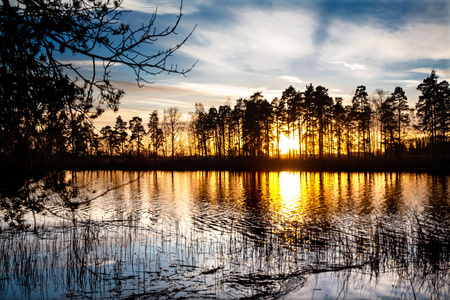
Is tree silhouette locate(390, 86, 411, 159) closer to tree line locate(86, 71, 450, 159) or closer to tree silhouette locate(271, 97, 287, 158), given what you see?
tree line locate(86, 71, 450, 159)

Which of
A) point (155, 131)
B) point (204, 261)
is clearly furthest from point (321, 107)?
point (204, 261)

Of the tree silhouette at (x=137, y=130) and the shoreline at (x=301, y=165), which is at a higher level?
the tree silhouette at (x=137, y=130)

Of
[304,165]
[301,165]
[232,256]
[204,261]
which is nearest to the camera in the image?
[204,261]

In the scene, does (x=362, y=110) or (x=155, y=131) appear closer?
(x=362, y=110)

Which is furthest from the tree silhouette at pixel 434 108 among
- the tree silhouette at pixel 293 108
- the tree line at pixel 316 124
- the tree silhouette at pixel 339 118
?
the tree silhouette at pixel 293 108

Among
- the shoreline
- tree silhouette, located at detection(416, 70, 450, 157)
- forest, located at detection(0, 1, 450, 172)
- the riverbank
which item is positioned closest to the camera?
forest, located at detection(0, 1, 450, 172)

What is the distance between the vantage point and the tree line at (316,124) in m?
64.9

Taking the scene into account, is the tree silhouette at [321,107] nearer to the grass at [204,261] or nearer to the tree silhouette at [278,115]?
the tree silhouette at [278,115]

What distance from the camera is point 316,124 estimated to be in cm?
7381

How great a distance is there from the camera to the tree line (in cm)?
6488

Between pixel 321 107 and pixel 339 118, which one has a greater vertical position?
pixel 321 107

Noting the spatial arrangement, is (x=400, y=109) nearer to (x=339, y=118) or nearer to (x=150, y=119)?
(x=339, y=118)

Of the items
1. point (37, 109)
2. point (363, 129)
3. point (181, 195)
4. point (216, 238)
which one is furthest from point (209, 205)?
point (363, 129)

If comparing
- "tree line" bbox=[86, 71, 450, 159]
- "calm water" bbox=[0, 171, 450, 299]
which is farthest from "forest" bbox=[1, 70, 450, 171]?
"calm water" bbox=[0, 171, 450, 299]
